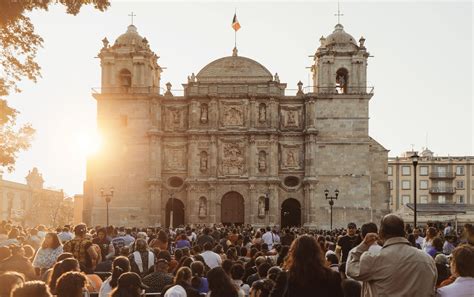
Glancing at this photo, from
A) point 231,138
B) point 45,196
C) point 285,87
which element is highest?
point 285,87

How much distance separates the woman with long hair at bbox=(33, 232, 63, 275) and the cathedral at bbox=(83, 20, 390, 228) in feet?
120

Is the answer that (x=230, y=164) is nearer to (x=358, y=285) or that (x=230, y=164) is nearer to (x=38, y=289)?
(x=358, y=285)

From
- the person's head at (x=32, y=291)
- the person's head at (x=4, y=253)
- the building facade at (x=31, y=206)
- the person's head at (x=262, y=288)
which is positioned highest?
the person's head at (x=32, y=291)

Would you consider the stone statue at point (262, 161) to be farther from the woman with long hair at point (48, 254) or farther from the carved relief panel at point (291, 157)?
the woman with long hair at point (48, 254)

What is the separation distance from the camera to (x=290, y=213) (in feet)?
169

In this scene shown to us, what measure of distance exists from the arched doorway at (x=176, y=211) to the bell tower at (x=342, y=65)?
14.7 meters

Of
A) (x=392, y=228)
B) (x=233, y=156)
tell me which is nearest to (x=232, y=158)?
(x=233, y=156)

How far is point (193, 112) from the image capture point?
50.3m

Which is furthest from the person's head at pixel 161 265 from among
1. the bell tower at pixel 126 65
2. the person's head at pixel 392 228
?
the bell tower at pixel 126 65

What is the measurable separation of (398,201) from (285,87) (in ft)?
129

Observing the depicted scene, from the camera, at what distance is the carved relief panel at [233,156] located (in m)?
50.5

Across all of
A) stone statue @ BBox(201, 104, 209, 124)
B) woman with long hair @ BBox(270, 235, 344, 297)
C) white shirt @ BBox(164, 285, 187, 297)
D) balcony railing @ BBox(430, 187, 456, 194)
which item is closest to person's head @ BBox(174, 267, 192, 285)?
white shirt @ BBox(164, 285, 187, 297)

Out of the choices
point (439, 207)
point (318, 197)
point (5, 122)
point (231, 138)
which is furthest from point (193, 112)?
point (5, 122)

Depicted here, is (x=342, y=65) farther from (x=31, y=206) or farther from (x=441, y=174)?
(x=31, y=206)
